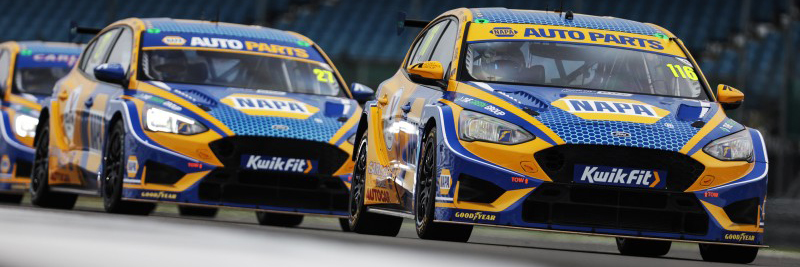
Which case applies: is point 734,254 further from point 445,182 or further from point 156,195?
point 156,195

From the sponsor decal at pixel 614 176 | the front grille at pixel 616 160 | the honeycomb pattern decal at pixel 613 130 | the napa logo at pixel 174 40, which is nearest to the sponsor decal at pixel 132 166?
the napa logo at pixel 174 40

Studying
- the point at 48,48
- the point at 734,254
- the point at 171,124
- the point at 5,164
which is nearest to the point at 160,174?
the point at 171,124

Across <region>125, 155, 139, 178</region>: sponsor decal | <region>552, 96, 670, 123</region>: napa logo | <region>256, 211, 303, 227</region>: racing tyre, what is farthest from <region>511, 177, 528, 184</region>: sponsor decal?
<region>256, 211, 303, 227</region>: racing tyre

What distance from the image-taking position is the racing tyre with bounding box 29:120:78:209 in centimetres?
1321

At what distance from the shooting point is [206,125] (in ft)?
36.6

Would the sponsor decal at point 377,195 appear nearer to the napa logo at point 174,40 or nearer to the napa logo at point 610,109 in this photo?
the napa logo at point 610,109

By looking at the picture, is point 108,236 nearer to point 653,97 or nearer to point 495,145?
point 495,145

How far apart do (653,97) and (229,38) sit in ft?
14.2

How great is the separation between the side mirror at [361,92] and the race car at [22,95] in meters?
3.21

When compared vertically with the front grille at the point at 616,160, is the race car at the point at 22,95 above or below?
below

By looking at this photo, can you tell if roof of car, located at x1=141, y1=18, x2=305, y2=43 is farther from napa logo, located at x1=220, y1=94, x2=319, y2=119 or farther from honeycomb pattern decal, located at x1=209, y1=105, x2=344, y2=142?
honeycomb pattern decal, located at x1=209, y1=105, x2=344, y2=142

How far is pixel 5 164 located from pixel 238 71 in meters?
3.69

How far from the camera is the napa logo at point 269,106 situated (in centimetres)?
1139

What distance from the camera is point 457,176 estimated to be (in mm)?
8383
